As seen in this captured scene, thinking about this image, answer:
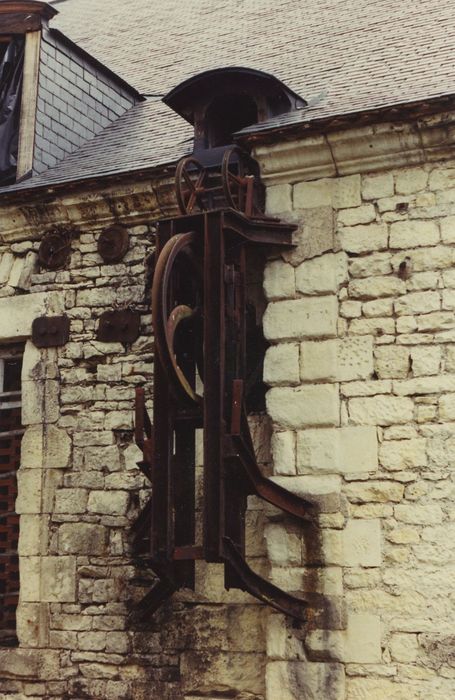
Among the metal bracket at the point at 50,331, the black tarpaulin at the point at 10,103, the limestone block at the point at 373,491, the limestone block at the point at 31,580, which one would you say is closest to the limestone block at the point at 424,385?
the limestone block at the point at 373,491

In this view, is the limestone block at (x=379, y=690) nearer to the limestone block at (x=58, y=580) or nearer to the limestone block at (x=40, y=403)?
the limestone block at (x=58, y=580)

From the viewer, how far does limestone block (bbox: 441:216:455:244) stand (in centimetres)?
562

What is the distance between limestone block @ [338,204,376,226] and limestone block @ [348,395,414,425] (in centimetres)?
103

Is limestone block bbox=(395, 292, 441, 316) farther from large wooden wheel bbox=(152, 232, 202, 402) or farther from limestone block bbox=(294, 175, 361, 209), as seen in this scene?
large wooden wheel bbox=(152, 232, 202, 402)

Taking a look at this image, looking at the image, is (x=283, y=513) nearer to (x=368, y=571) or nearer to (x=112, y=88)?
(x=368, y=571)

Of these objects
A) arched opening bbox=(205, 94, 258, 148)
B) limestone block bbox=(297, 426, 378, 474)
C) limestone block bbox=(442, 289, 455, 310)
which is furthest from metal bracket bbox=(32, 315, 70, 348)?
limestone block bbox=(442, 289, 455, 310)

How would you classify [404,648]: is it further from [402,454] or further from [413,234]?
[413,234]

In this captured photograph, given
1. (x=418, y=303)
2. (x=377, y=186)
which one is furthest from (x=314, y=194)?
(x=418, y=303)

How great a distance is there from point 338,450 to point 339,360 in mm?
512

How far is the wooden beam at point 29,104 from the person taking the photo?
297 inches

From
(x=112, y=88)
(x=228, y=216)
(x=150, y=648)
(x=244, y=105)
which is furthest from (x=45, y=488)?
(x=112, y=88)

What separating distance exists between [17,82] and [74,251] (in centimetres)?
181

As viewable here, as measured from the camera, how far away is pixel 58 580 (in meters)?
6.51

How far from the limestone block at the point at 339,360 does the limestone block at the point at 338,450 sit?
1.00ft
